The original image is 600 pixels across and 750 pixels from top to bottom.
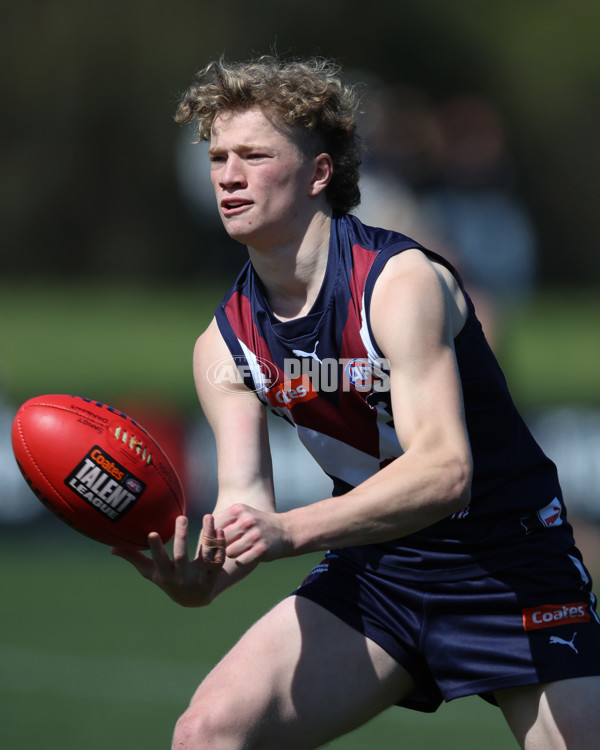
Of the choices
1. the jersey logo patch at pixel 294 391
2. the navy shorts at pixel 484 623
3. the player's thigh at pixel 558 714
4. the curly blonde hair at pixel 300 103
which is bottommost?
the player's thigh at pixel 558 714

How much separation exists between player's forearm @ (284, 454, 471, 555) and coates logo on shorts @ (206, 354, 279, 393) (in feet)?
2.07

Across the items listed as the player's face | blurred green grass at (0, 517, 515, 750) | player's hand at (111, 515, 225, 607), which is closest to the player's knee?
player's hand at (111, 515, 225, 607)

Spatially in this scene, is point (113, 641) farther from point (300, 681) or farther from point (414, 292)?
point (414, 292)

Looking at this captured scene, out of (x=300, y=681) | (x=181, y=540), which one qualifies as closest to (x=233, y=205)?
(x=181, y=540)

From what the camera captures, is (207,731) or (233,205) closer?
(207,731)

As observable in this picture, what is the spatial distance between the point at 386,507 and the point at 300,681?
0.73 metres

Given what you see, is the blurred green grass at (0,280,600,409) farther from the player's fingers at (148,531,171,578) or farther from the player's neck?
the player's fingers at (148,531,171,578)

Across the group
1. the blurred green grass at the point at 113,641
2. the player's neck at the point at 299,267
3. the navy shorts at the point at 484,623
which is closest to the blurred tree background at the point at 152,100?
the blurred green grass at the point at 113,641

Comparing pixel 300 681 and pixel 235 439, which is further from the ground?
pixel 235 439

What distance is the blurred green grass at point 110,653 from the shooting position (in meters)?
5.27

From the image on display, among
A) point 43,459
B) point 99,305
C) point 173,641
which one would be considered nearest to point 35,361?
point 99,305

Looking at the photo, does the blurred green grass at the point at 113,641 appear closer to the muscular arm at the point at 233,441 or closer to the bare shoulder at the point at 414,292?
the muscular arm at the point at 233,441

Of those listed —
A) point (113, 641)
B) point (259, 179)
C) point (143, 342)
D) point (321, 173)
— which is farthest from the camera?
point (143, 342)

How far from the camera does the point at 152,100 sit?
30.0m
